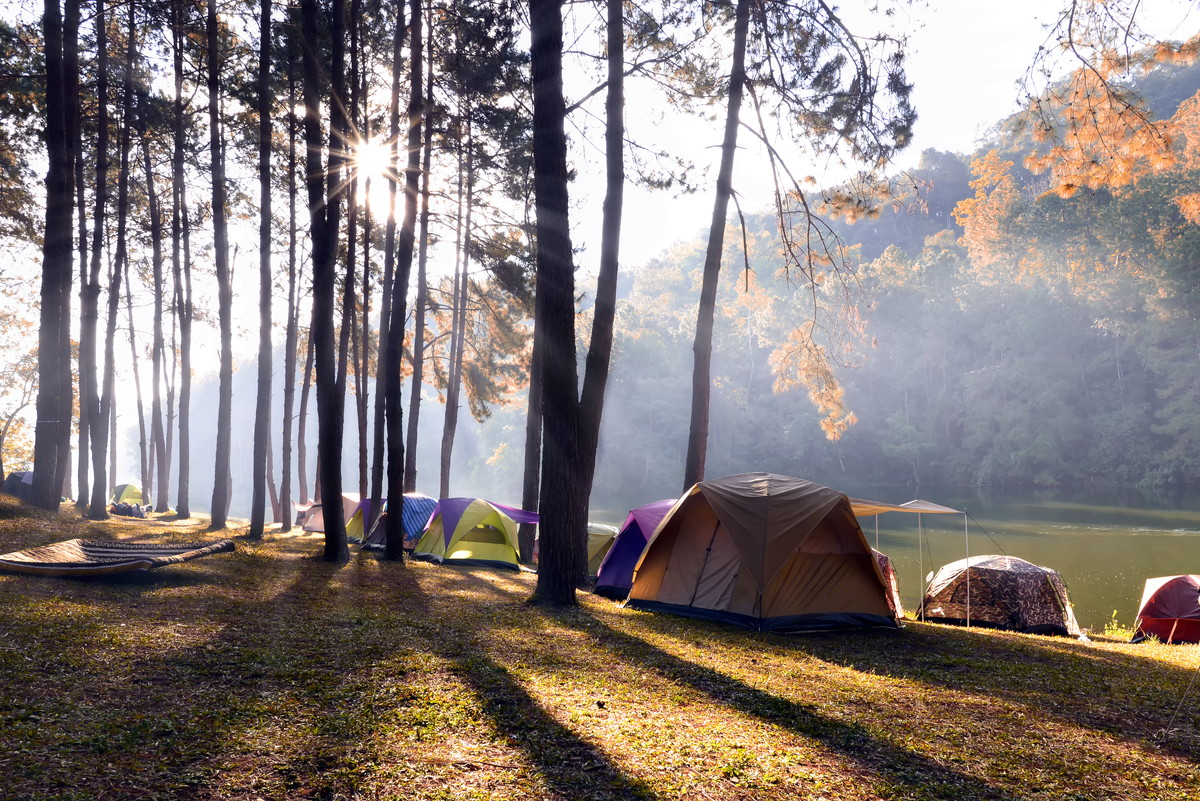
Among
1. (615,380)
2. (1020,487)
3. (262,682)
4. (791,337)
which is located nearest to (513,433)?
(615,380)

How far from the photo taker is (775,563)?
805cm

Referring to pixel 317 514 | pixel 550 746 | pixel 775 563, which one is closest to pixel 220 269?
pixel 317 514

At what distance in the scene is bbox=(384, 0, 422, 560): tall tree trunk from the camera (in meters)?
11.6

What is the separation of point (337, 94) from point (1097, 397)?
4843 cm

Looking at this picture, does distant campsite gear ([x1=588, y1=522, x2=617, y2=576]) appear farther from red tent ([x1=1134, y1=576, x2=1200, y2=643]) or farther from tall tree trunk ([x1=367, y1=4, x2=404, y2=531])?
red tent ([x1=1134, y1=576, x2=1200, y2=643])

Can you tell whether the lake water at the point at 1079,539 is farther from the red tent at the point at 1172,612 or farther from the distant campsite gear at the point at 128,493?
the distant campsite gear at the point at 128,493

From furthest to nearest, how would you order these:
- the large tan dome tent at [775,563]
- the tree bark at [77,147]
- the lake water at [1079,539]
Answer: the lake water at [1079,539] → the tree bark at [77,147] → the large tan dome tent at [775,563]

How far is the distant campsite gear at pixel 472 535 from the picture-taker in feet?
45.5

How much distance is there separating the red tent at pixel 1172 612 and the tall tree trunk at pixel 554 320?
9275mm

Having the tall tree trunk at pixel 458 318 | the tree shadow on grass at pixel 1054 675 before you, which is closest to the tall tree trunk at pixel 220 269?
the tall tree trunk at pixel 458 318

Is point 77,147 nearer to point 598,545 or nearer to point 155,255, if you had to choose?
point 155,255

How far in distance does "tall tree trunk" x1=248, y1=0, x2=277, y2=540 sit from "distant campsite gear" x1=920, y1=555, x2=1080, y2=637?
480 inches

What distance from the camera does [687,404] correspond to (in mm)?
59438

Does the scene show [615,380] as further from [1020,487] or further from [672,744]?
[672,744]
